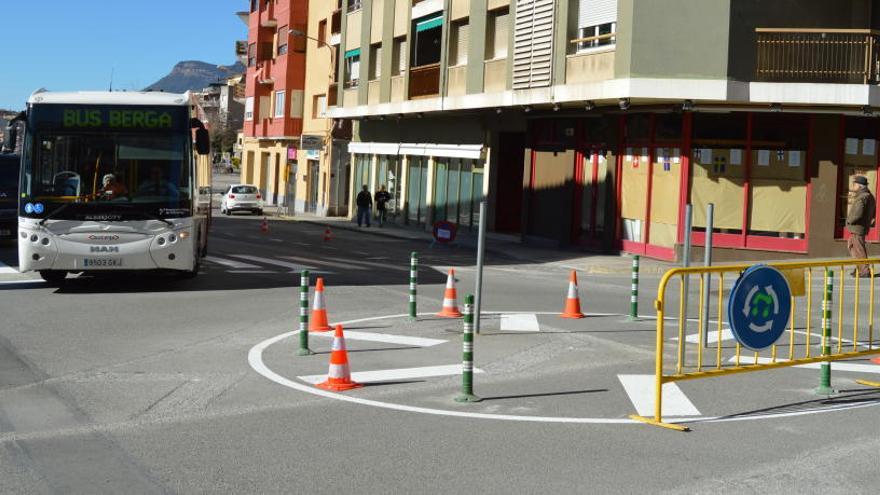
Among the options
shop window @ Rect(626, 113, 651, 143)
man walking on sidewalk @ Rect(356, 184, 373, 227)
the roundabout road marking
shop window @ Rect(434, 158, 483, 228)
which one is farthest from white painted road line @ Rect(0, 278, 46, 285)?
man walking on sidewalk @ Rect(356, 184, 373, 227)

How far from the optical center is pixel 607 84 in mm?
27250

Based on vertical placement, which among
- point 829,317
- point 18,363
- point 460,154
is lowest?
point 18,363

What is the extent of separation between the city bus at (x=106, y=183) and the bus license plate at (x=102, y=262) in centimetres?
2

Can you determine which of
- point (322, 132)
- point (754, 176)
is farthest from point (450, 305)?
point (322, 132)

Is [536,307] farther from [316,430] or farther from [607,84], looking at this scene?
[607,84]

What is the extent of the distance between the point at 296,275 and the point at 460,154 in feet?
57.6

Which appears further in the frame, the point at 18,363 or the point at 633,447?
the point at 18,363

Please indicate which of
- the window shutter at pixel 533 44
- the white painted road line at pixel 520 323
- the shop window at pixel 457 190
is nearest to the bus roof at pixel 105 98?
the white painted road line at pixel 520 323

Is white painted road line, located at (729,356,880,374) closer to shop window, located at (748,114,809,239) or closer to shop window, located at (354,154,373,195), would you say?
shop window, located at (748,114,809,239)

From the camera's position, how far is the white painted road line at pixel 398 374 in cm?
1071

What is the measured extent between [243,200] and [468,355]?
A: 48197 millimetres

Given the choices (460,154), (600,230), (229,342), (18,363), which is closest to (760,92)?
(600,230)

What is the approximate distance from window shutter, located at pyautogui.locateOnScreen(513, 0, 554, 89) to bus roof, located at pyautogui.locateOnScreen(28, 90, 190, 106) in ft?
46.5

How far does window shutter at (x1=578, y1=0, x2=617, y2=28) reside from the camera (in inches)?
1095
